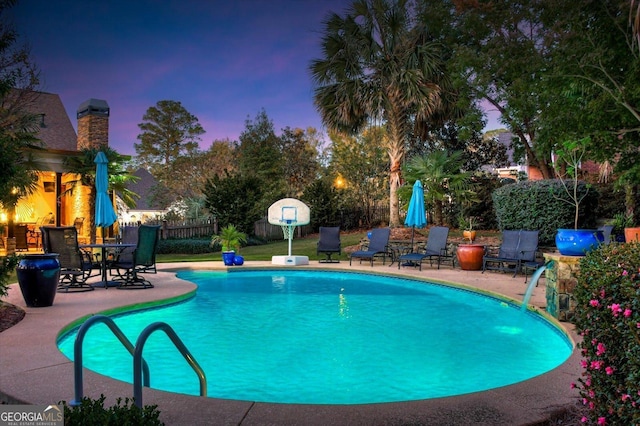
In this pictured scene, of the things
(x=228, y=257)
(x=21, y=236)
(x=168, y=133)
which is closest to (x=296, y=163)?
(x=168, y=133)

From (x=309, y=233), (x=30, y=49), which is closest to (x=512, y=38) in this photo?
(x=309, y=233)

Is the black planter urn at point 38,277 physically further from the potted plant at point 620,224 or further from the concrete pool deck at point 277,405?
the potted plant at point 620,224

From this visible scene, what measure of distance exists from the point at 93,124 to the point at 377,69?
35.5 feet

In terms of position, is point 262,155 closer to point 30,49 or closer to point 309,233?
point 309,233

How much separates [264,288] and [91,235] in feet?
25.5

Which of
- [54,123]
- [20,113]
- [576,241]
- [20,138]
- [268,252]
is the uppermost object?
[54,123]

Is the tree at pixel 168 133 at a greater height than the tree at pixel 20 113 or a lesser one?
greater

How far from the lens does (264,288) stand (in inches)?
431

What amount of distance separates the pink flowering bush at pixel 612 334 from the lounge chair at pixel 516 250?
8402mm

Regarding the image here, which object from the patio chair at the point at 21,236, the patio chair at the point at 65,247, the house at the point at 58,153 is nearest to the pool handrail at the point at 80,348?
the patio chair at the point at 65,247

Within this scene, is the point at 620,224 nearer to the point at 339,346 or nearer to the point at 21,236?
the point at 339,346

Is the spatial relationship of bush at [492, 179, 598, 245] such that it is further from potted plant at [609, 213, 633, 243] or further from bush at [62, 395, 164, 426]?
bush at [62, 395, 164, 426]

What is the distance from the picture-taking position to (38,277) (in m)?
7.07

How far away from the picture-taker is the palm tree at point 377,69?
16.1 meters
